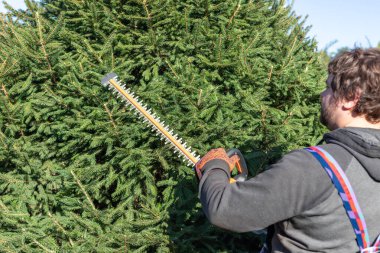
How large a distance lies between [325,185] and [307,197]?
9 cm

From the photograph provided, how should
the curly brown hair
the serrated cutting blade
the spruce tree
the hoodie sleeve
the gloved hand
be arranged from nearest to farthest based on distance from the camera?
the hoodie sleeve, the curly brown hair, the gloved hand, the serrated cutting blade, the spruce tree

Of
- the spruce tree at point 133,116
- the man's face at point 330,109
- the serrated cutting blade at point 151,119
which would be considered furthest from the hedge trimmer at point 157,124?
the man's face at point 330,109

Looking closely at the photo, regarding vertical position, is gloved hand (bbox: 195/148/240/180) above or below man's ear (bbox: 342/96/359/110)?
below

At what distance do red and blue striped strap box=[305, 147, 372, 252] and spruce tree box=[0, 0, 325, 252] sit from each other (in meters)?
1.32

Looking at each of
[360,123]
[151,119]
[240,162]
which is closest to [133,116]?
[151,119]

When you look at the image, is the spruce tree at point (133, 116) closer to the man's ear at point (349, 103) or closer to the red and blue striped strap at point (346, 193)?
the man's ear at point (349, 103)

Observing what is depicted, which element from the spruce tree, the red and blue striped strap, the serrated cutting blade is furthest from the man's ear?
the spruce tree

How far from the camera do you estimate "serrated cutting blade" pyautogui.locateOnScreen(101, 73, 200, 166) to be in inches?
98.3

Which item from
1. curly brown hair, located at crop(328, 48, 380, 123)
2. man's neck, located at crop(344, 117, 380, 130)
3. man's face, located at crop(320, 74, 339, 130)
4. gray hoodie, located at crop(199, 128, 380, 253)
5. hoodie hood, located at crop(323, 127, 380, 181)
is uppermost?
curly brown hair, located at crop(328, 48, 380, 123)

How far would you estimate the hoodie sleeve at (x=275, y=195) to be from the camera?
1.57m

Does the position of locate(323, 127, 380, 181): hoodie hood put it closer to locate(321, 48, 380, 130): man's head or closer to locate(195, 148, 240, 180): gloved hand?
locate(321, 48, 380, 130): man's head

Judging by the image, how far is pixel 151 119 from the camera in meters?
2.58

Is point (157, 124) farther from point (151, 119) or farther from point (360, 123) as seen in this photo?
point (360, 123)

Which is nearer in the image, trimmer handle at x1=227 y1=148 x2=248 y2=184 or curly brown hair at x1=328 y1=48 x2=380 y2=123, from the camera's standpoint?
curly brown hair at x1=328 y1=48 x2=380 y2=123
